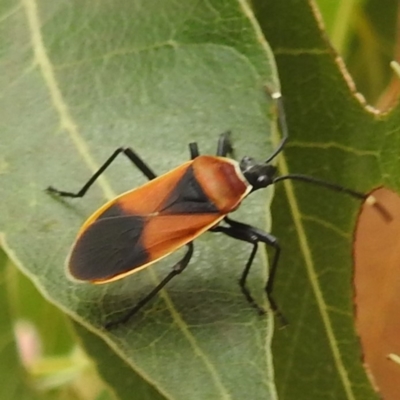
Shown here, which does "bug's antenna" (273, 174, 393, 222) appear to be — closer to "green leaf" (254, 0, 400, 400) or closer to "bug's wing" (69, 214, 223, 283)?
"green leaf" (254, 0, 400, 400)

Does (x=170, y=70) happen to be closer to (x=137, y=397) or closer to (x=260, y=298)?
(x=260, y=298)

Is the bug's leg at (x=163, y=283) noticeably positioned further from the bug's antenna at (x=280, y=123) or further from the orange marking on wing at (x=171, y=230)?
the bug's antenna at (x=280, y=123)

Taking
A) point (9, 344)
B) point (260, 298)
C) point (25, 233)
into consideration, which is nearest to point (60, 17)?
point (25, 233)

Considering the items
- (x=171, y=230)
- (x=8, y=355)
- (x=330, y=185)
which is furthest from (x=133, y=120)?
(x=8, y=355)

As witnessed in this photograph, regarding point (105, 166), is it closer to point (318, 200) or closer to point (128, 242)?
point (128, 242)

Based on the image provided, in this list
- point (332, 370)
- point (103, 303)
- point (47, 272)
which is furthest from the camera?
point (332, 370)

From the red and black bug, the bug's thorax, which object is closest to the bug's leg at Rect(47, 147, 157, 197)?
the red and black bug
